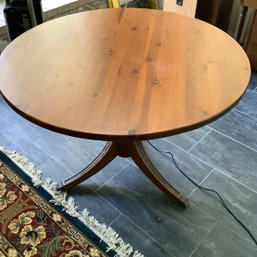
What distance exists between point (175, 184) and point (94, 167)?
0.40 metres

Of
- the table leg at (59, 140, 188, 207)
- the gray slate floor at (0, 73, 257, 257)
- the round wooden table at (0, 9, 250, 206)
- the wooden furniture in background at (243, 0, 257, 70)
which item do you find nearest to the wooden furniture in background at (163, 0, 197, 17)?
the wooden furniture in background at (243, 0, 257, 70)

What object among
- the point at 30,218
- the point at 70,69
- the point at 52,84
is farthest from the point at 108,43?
the point at 30,218

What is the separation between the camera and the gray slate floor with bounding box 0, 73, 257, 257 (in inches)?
49.9

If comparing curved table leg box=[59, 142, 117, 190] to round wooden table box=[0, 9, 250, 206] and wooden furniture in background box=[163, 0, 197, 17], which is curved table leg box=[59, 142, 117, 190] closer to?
round wooden table box=[0, 9, 250, 206]

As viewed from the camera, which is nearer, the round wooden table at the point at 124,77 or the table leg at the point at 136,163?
the round wooden table at the point at 124,77

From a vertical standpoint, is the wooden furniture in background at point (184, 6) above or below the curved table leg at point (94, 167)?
above

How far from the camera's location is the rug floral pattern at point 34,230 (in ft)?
3.99

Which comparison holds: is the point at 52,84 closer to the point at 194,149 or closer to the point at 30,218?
the point at 30,218

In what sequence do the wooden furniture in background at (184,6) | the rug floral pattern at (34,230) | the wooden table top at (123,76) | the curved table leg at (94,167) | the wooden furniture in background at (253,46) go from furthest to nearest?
the wooden furniture in background at (184,6)
the wooden furniture in background at (253,46)
the curved table leg at (94,167)
the rug floral pattern at (34,230)
the wooden table top at (123,76)

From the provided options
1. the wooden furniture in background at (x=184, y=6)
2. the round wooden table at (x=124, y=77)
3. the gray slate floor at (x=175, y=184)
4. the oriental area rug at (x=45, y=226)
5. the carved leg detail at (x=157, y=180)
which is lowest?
the gray slate floor at (x=175, y=184)

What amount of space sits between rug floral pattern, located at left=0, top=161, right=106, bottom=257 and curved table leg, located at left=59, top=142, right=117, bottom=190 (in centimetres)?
13

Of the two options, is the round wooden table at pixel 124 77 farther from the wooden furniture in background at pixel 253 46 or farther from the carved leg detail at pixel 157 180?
the wooden furniture in background at pixel 253 46

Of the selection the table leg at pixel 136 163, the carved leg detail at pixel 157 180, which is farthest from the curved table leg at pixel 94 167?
the carved leg detail at pixel 157 180

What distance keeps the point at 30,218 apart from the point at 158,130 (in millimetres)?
795
